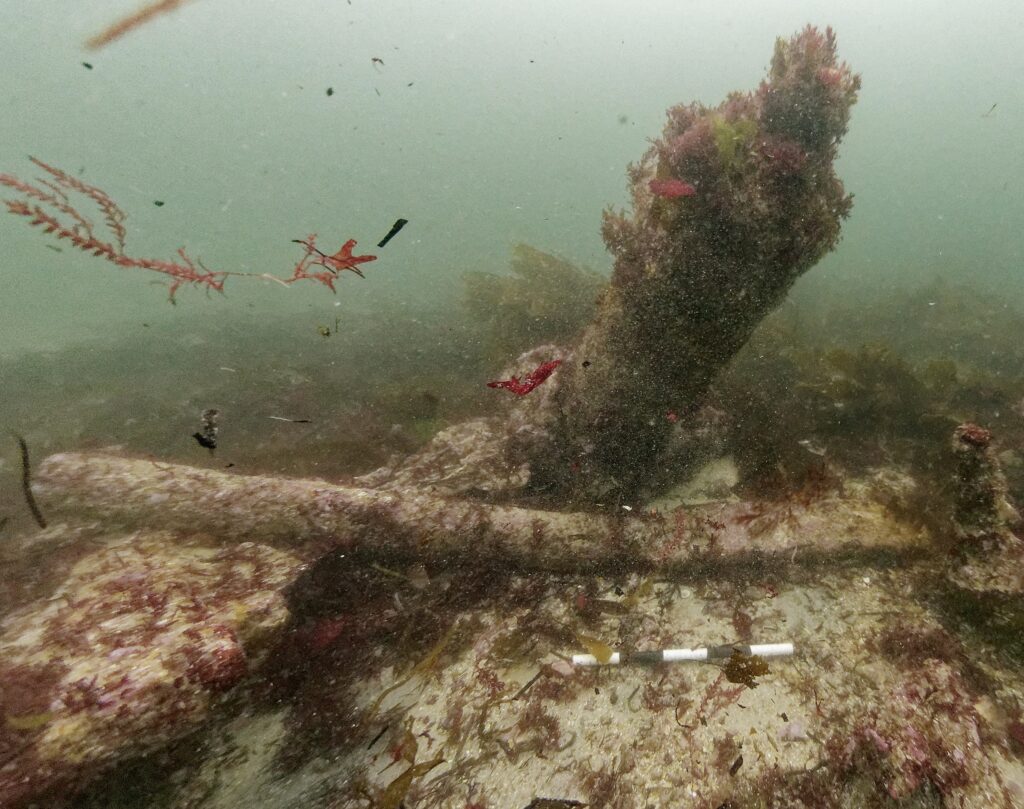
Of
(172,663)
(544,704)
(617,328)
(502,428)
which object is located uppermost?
(617,328)

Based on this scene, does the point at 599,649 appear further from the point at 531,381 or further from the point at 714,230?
the point at 714,230

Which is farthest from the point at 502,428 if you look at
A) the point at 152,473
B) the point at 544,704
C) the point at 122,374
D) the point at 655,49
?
the point at 655,49

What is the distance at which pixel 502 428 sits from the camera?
514cm

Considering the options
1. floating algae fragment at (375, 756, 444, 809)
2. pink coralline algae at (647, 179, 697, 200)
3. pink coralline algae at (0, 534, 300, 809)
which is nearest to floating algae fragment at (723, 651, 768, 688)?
floating algae fragment at (375, 756, 444, 809)

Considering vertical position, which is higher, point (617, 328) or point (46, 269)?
point (46, 269)

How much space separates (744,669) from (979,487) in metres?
2.01

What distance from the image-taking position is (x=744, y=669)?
9.91 feet

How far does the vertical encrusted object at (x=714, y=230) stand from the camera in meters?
3.36

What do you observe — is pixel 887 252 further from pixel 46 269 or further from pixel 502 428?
pixel 46 269

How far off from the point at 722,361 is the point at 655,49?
128 meters

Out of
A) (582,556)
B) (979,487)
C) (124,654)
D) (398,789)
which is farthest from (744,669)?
(124,654)

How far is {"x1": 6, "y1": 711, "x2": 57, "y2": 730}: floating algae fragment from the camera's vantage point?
97.3 inches

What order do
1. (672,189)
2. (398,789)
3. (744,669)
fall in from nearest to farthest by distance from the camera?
(398,789), (744,669), (672,189)

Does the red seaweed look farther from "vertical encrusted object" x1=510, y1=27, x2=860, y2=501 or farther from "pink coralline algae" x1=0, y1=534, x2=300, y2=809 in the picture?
"pink coralline algae" x1=0, y1=534, x2=300, y2=809
